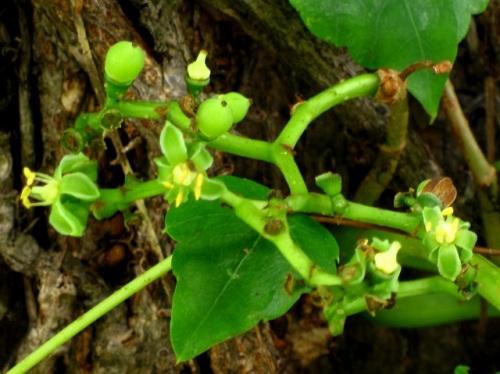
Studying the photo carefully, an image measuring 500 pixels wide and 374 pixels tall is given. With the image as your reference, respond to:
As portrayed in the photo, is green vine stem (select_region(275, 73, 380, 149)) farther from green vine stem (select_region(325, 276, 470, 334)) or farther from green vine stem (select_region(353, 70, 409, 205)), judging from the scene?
green vine stem (select_region(325, 276, 470, 334))

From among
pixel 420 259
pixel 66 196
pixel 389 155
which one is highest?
pixel 66 196

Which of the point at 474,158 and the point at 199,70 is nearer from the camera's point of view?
the point at 199,70

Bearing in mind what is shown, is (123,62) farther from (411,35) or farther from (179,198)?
(411,35)

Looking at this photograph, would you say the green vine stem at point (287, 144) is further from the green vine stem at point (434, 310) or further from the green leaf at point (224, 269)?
the green vine stem at point (434, 310)

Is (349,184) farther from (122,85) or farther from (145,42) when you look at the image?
(122,85)

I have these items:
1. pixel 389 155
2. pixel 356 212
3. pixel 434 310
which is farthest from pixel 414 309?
pixel 356 212

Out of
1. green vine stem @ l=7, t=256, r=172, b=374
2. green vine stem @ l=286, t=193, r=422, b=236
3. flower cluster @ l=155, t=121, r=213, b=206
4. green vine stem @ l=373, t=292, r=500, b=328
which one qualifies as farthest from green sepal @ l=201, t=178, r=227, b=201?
green vine stem @ l=373, t=292, r=500, b=328

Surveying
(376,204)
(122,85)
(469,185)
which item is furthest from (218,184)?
(469,185)

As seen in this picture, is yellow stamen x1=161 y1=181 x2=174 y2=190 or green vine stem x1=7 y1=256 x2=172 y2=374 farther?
green vine stem x1=7 y1=256 x2=172 y2=374
